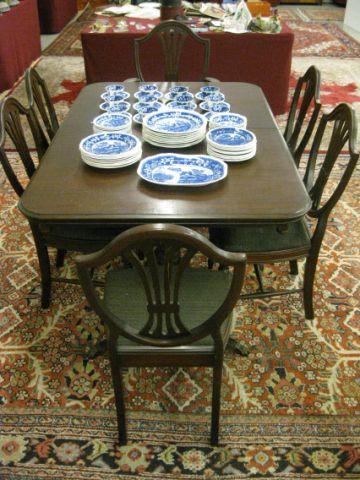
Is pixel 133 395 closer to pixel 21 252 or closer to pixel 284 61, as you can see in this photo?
pixel 21 252

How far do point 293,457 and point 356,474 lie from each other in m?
0.19

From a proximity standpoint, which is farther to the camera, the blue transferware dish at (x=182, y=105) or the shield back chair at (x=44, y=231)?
the blue transferware dish at (x=182, y=105)

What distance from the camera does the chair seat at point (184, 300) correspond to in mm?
1255

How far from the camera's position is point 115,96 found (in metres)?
2.06

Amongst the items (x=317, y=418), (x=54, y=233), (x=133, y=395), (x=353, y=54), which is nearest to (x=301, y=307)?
(x=317, y=418)

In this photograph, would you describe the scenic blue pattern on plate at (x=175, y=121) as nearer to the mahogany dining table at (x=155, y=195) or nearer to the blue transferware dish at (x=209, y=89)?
the mahogany dining table at (x=155, y=195)

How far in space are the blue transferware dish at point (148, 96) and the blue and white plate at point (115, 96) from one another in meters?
0.05

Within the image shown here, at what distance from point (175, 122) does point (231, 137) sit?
25 centimetres

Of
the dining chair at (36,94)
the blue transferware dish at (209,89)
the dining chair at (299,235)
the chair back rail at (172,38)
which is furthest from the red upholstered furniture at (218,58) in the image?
the dining chair at (299,235)

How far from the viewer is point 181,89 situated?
2152 mm

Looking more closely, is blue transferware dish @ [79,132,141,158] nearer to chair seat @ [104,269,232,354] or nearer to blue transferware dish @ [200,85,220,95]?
chair seat @ [104,269,232,354]

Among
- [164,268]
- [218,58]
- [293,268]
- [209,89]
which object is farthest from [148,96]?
[218,58]

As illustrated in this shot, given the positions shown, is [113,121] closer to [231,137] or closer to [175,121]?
[175,121]

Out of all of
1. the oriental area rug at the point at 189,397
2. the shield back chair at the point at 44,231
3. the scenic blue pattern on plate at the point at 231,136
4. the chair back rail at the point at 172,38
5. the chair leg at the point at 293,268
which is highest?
the chair back rail at the point at 172,38
